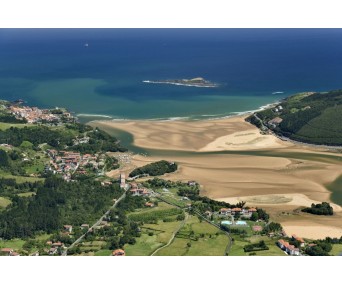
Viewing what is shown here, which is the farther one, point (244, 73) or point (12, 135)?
point (244, 73)

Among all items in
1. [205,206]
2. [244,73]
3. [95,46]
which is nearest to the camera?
[205,206]

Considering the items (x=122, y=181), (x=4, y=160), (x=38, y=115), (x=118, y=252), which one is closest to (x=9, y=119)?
(x=38, y=115)

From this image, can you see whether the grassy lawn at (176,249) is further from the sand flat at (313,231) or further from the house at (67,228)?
the sand flat at (313,231)

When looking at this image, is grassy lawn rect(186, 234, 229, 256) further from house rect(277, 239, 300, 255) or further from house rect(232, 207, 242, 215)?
house rect(232, 207, 242, 215)

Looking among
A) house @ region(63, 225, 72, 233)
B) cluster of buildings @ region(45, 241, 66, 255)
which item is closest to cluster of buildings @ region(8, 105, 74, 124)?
house @ region(63, 225, 72, 233)

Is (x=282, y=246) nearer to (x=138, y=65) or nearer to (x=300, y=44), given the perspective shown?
(x=138, y=65)

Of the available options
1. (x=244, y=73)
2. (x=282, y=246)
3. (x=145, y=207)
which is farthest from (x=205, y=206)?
(x=244, y=73)

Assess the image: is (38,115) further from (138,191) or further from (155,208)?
(155,208)
